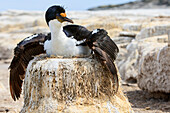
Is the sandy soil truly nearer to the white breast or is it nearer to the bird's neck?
the white breast

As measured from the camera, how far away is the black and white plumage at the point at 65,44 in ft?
14.4

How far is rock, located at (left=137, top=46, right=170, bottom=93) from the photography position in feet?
24.1

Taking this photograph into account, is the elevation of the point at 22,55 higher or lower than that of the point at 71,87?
higher

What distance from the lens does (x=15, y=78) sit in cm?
531

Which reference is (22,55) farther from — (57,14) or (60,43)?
(57,14)

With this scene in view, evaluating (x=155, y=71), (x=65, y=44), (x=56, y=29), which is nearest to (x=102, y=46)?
(x=65, y=44)

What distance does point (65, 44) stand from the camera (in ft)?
15.0

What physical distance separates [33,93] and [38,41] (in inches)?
41.2

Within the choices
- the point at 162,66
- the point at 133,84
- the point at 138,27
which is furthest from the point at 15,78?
the point at 138,27

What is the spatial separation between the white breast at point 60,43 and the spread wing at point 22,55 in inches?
16.8

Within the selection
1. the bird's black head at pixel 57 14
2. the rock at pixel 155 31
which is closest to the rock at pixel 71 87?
the bird's black head at pixel 57 14

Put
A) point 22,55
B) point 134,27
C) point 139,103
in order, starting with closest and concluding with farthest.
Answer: point 22,55 < point 139,103 < point 134,27

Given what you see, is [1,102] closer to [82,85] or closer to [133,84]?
[82,85]

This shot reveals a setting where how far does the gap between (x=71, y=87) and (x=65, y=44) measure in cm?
72
